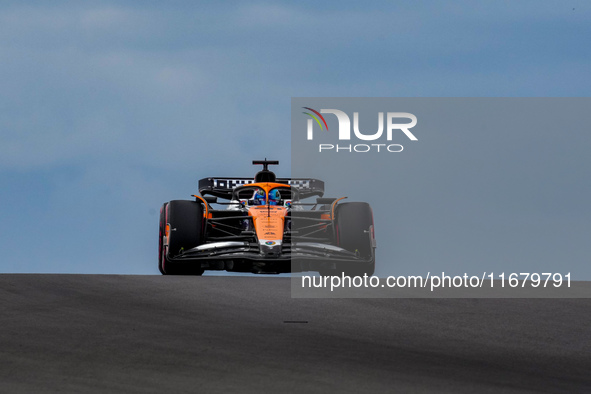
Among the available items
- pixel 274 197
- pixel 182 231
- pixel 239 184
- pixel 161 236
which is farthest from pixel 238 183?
pixel 182 231

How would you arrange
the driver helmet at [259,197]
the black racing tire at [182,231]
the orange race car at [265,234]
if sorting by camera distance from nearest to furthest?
the orange race car at [265,234]
the black racing tire at [182,231]
the driver helmet at [259,197]

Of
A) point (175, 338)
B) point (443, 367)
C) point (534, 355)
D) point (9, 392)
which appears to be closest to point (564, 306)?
point (534, 355)

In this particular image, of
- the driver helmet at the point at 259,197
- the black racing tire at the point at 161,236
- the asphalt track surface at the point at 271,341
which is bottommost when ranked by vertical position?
the asphalt track surface at the point at 271,341

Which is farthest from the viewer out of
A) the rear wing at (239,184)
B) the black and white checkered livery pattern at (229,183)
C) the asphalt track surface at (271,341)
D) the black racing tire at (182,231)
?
Answer: the black and white checkered livery pattern at (229,183)

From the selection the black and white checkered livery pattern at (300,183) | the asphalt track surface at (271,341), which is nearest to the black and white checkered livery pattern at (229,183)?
the black and white checkered livery pattern at (300,183)

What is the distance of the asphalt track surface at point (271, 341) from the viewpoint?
25.4 feet

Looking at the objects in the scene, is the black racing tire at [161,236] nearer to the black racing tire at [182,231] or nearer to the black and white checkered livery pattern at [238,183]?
the black racing tire at [182,231]

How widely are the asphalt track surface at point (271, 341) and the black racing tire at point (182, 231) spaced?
1.68 m

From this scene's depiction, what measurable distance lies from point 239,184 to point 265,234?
3058mm

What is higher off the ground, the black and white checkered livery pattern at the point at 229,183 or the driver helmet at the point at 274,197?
the black and white checkered livery pattern at the point at 229,183

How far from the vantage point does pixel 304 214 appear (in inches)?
706

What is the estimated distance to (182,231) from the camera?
16734mm

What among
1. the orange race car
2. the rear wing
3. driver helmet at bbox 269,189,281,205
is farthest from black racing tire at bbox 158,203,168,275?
driver helmet at bbox 269,189,281,205

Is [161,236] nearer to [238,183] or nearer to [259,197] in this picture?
[259,197]
